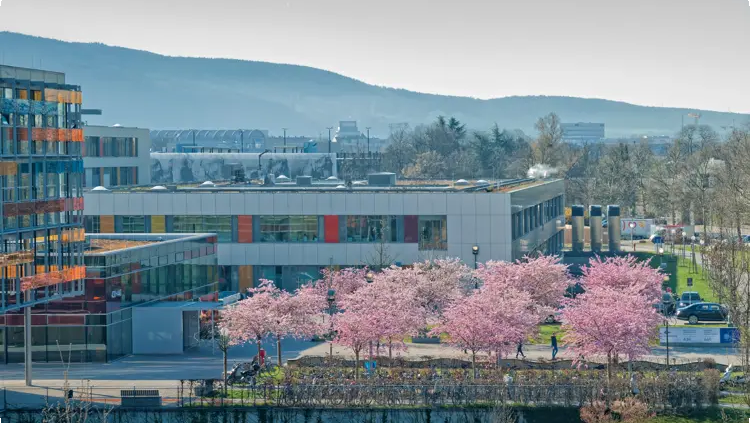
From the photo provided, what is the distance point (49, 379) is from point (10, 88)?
1140cm

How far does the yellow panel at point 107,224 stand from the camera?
222ft

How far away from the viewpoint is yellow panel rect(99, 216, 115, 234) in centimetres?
6773

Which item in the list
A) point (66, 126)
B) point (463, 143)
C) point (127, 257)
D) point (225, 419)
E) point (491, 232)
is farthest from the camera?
point (463, 143)

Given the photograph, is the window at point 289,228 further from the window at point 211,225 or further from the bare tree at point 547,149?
the bare tree at point 547,149

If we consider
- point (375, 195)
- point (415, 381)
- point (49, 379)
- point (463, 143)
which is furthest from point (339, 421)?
point (463, 143)

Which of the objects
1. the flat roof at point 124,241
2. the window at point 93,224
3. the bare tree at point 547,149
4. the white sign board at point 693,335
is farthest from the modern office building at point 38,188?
the bare tree at point 547,149

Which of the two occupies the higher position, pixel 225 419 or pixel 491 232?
pixel 491 232

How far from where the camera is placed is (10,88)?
131ft

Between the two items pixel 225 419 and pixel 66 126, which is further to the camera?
pixel 66 126

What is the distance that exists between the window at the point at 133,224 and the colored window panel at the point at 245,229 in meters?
5.38

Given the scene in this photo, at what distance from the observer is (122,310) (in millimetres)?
49781

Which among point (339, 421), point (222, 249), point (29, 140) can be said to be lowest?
point (339, 421)

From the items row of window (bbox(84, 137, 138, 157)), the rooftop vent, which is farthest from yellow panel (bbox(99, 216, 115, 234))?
the rooftop vent

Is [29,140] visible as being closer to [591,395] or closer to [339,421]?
[339,421]
